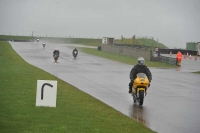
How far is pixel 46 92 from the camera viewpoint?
1362 cm

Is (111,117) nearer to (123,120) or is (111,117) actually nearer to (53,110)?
(123,120)

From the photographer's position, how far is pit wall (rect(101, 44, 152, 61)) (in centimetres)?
5238

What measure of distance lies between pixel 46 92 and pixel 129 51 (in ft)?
Result: 150

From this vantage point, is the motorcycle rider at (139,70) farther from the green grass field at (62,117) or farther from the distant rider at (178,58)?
the distant rider at (178,58)

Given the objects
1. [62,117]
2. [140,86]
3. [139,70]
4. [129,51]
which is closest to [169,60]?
[129,51]

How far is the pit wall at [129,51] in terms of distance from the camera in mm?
52375

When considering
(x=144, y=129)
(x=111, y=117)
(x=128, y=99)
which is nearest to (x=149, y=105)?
(x=128, y=99)

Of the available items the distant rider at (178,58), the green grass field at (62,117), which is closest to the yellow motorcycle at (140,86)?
the green grass field at (62,117)

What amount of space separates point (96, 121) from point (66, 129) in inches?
59.8

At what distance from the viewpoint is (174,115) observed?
46.9ft

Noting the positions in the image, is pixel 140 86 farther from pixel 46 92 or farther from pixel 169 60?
pixel 169 60

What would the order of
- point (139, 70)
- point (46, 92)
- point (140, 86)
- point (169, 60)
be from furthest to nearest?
Answer: point (169, 60) < point (139, 70) < point (140, 86) < point (46, 92)

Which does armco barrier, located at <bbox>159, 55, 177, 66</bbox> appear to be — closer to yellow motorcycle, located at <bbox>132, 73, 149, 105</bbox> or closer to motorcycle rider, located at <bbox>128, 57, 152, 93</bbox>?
motorcycle rider, located at <bbox>128, 57, 152, 93</bbox>

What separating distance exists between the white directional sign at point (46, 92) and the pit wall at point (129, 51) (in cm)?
3743
